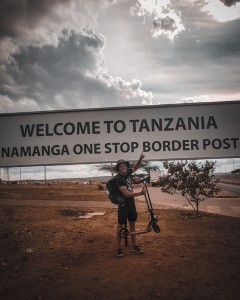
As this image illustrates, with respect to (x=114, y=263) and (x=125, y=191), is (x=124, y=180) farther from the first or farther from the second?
(x=114, y=263)

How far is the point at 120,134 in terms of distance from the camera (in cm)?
276

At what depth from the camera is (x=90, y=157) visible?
2785mm

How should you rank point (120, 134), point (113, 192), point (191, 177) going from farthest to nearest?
point (191, 177) < point (113, 192) < point (120, 134)

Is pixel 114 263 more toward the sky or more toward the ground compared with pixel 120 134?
more toward the ground

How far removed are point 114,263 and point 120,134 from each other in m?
4.17

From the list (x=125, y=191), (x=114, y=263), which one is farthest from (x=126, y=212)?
(x=114, y=263)

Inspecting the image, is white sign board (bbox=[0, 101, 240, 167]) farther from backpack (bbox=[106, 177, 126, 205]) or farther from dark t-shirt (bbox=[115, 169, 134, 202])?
backpack (bbox=[106, 177, 126, 205])

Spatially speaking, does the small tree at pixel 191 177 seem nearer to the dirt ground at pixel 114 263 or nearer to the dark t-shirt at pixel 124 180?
the dirt ground at pixel 114 263

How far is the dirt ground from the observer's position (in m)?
4.65

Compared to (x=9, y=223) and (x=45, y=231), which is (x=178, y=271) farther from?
(x=9, y=223)

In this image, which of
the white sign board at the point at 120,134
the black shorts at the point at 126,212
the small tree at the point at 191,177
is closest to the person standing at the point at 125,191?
the black shorts at the point at 126,212

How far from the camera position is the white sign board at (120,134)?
106 inches

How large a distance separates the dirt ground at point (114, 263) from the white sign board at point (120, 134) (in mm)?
2781

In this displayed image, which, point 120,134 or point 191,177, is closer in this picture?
point 120,134
